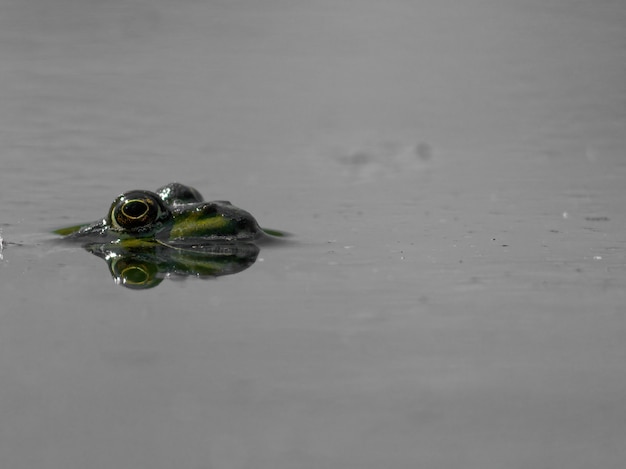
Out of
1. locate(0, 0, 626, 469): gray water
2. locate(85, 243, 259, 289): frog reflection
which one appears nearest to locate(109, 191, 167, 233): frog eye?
locate(85, 243, 259, 289): frog reflection

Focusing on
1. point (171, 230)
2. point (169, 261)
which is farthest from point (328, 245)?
point (169, 261)

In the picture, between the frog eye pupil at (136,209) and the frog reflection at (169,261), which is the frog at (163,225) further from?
the frog reflection at (169,261)

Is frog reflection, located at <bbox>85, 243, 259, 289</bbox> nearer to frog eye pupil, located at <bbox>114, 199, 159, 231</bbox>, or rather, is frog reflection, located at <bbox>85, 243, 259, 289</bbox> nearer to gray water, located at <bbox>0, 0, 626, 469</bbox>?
gray water, located at <bbox>0, 0, 626, 469</bbox>

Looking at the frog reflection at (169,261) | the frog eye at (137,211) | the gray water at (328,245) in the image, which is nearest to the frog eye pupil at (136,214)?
the frog eye at (137,211)

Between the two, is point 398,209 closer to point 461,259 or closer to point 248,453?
point 461,259

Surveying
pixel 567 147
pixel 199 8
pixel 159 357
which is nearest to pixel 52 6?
pixel 199 8

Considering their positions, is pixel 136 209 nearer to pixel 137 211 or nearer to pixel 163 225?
pixel 137 211

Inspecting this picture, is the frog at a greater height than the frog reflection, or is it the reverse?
the frog

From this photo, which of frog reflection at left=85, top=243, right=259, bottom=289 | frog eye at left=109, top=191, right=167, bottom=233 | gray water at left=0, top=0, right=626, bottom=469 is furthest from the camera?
frog eye at left=109, top=191, right=167, bottom=233
